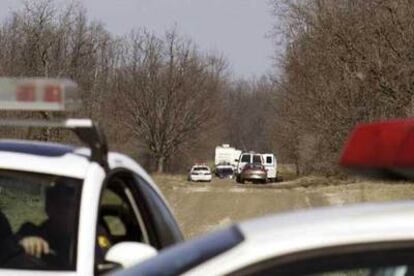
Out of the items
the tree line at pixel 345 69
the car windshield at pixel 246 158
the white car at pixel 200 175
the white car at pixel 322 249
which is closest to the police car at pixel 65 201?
the white car at pixel 322 249

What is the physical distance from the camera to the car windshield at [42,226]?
4.60 metres

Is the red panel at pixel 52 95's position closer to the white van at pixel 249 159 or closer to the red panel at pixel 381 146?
the red panel at pixel 381 146

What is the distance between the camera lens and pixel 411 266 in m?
2.50

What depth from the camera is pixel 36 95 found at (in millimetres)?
4578

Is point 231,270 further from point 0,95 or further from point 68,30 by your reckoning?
point 68,30

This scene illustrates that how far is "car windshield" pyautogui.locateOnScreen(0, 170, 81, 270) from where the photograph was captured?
15.1ft

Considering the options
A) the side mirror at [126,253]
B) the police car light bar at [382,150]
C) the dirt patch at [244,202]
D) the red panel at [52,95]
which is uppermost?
the red panel at [52,95]

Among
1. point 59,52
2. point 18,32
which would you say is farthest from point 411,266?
point 18,32

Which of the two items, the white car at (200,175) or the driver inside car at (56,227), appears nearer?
the driver inside car at (56,227)

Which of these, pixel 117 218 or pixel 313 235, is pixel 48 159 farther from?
pixel 313 235

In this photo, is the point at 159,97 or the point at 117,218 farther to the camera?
the point at 159,97

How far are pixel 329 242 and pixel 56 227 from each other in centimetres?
250

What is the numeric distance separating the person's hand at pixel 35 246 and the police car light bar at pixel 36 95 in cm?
62

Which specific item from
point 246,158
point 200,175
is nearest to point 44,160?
point 200,175
